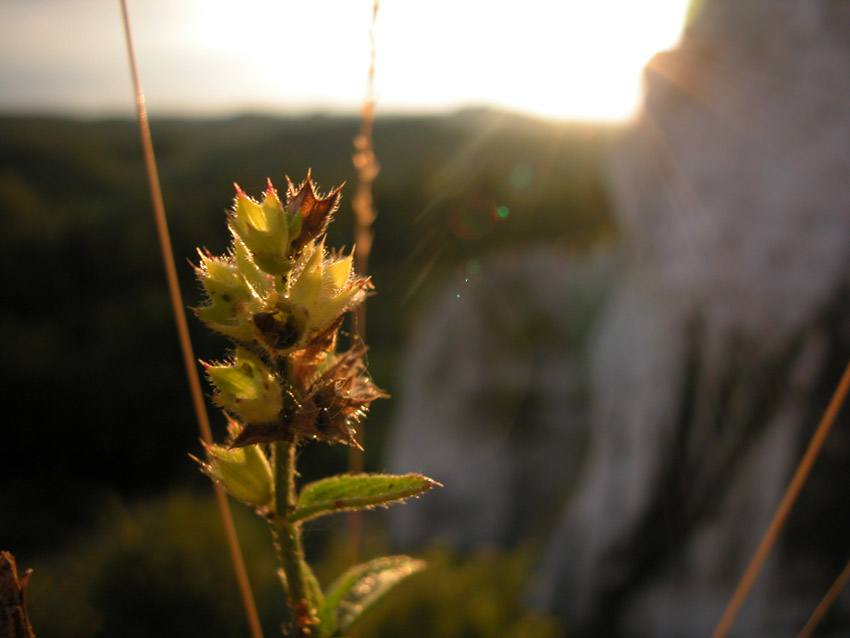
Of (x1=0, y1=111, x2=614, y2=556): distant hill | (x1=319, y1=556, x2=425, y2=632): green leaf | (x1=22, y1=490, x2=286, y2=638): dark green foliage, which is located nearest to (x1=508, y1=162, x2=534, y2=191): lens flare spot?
(x1=0, y1=111, x2=614, y2=556): distant hill

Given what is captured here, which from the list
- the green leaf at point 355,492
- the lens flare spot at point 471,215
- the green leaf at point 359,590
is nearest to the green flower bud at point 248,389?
the green leaf at point 355,492

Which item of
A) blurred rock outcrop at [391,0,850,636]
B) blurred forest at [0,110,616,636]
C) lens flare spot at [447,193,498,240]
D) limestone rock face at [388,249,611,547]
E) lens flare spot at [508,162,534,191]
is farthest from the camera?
lens flare spot at [508,162,534,191]

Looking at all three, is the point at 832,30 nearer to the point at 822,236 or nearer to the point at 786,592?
the point at 822,236

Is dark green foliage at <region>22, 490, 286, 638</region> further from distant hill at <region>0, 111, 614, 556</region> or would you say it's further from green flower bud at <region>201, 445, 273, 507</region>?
green flower bud at <region>201, 445, 273, 507</region>

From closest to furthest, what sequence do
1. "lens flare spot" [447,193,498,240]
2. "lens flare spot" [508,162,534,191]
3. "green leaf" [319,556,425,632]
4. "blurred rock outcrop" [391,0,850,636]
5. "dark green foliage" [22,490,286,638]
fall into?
"green leaf" [319,556,425,632] → "blurred rock outcrop" [391,0,850,636] → "dark green foliage" [22,490,286,638] → "lens flare spot" [447,193,498,240] → "lens flare spot" [508,162,534,191]

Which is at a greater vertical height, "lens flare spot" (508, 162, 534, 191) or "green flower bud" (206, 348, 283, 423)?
"lens flare spot" (508, 162, 534, 191)

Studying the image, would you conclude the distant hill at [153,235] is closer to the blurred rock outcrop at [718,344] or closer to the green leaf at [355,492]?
the blurred rock outcrop at [718,344]

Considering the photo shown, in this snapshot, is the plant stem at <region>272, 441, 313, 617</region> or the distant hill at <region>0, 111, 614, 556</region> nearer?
the plant stem at <region>272, 441, 313, 617</region>

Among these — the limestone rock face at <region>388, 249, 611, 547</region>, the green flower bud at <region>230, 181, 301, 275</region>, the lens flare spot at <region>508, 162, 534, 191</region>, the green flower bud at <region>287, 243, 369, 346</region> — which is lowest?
the limestone rock face at <region>388, 249, 611, 547</region>
